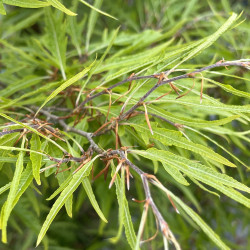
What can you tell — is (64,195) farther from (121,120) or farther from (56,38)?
(56,38)

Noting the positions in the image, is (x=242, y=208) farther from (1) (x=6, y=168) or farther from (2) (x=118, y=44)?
(1) (x=6, y=168)

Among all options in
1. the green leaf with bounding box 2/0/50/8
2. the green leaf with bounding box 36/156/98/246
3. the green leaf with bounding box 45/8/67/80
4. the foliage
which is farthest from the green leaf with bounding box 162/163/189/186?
the green leaf with bounding box 45/8/67/80

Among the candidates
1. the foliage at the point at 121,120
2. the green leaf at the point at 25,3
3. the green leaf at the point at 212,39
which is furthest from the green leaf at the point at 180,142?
the green leaf at the point at 25,3

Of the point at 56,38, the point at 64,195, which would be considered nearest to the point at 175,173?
the point at 64,195

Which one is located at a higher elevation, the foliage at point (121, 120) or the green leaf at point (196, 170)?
the green leaf at point (196, 170)

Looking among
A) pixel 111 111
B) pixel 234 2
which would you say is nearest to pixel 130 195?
pixel 111 111

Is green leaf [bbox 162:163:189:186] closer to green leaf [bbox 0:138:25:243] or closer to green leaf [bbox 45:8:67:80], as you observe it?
green leaf [bbox 0:138:25:243]

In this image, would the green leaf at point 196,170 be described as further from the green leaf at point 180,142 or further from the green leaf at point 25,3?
the green leaf at point 25,3

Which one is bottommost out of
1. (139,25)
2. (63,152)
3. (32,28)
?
(32,28)
